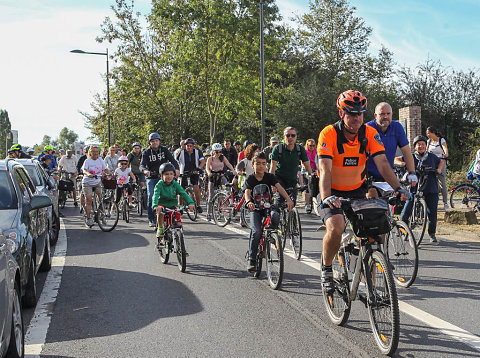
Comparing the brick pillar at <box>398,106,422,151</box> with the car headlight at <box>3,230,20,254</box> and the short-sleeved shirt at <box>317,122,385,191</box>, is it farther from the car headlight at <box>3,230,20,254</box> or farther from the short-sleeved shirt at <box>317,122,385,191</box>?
the car headlight at <box>3,230,20,254</box>

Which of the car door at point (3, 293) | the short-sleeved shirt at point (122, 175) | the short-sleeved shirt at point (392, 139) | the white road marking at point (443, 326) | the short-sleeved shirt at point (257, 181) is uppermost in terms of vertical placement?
the short-sleeved shirt at point (392, 139)

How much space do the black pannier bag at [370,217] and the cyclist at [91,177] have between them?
918 cm

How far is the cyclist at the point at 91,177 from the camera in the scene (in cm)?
1286

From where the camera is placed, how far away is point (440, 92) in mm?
34250

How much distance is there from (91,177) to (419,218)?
7.14 metres

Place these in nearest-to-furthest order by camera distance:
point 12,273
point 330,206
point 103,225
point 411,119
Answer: point 12,273, point 330,206, point 103,225, point 411,119

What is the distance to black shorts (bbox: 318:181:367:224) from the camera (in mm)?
4878

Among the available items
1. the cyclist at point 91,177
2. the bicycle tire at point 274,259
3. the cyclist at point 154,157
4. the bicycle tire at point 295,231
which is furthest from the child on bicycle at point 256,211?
the cyclist at point 91,177

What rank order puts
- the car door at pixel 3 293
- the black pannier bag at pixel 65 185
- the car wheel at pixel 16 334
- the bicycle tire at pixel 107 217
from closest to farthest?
the car door at pixel 3 293 → the car wheel at pixel 16 334 → the black pannier bag at pixel 65 185 → the bicycle tire at pixel 107 217

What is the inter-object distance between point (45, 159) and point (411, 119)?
12.4m

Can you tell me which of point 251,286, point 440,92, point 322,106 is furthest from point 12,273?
point 322,106

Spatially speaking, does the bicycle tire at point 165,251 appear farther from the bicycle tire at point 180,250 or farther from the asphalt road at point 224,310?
the bicycle tire at point 180,250

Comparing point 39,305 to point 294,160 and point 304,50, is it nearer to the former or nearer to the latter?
point 294,160

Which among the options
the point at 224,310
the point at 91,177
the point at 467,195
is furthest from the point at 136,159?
the point at 224,310
